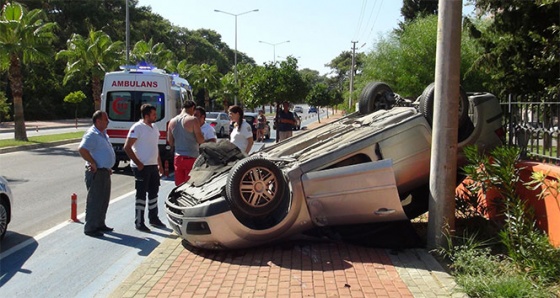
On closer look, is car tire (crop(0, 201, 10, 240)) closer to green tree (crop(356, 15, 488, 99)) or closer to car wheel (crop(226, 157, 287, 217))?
car wheel (crop(226, 157, 287, 217))

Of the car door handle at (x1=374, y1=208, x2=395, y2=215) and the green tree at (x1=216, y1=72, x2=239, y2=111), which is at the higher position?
the green tree at (x1=216, y1=72, x2=239, y2=111)

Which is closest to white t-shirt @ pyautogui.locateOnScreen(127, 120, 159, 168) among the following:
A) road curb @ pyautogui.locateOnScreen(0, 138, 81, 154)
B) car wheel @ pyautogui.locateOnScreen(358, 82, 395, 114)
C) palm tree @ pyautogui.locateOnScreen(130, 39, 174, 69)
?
car wheel @ pyautogui.locateOnScreen(358, 82, 395, 114)

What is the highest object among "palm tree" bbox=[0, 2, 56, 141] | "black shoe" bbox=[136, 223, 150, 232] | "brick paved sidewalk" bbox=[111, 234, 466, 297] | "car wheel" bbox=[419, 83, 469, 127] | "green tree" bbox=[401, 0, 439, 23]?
"green tree" bbox=[401, 0, 439, 23]

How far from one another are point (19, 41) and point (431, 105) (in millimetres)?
21282

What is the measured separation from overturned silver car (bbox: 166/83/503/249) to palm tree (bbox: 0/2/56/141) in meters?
19.4

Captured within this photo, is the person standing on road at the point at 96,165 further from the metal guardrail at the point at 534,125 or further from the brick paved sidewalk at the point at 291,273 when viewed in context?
the metal guardrail at the point at 534,125

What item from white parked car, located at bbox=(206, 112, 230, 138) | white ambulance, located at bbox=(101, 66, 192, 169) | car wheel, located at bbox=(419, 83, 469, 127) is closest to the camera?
car wheel, located at bbox=(419, 83, 469, 127)

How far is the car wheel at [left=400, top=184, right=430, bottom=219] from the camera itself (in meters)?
6.73

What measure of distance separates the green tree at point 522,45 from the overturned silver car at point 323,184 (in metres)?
5.00

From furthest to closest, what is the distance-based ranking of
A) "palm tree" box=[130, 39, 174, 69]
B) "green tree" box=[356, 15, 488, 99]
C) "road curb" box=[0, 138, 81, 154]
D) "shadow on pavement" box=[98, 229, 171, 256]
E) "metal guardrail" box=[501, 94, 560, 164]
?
"palm tree" box=[130, 39, 174, 69], "green tree" box=[356, 15, 488, 99], "road curb" box=[0, 138, 81, 154], "shadow on pavement" box=[98, 229, 171, 256], "metal guardrail" box=[501, 94, 560, 164]

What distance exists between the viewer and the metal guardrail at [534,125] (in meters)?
5.57

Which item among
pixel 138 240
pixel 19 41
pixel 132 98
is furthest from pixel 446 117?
pixel 19 41

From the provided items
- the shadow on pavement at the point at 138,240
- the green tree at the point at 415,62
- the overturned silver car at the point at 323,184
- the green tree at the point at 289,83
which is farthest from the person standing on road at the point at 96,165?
the green tree at the point at 289,83

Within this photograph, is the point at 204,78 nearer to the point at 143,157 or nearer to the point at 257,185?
the point at 143,157
